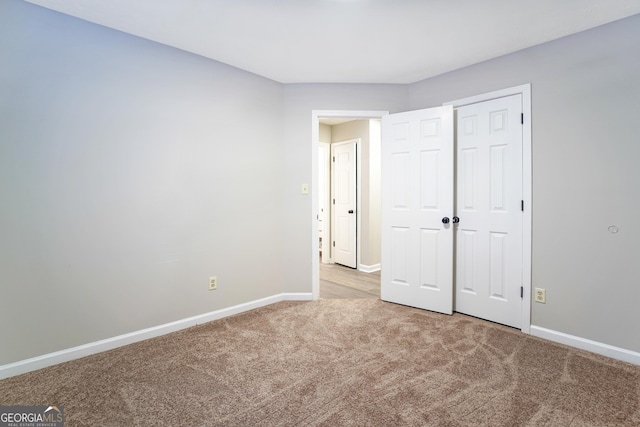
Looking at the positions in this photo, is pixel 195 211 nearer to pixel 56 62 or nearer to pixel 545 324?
pixel 56 62

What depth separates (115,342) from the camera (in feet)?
8.12

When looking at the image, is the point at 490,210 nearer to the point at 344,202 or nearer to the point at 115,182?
the point at 344,202

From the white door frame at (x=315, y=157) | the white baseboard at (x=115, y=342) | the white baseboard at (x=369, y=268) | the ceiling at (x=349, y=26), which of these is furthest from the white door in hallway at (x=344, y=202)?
the ceiling at (x=349, y=26)

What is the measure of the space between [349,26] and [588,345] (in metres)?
3.04

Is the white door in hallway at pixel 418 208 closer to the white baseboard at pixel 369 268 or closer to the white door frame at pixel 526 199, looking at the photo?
the white door frame at pixel 526 199

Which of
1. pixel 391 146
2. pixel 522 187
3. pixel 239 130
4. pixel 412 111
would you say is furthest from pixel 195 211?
pixel 522 187

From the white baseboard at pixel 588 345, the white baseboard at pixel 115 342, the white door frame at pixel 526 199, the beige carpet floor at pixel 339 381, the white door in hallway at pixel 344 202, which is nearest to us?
the beige carpet floor at pixel 339 381

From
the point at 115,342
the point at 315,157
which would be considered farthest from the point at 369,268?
the point at 115,342

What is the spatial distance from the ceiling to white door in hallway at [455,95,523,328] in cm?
58

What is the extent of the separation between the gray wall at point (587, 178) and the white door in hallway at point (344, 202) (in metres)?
2.87

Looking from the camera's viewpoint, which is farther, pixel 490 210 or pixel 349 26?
pixel 490 210

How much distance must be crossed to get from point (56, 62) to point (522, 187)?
3764 millimetres

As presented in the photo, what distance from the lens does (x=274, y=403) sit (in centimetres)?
180

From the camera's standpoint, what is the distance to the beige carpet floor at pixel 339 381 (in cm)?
170
